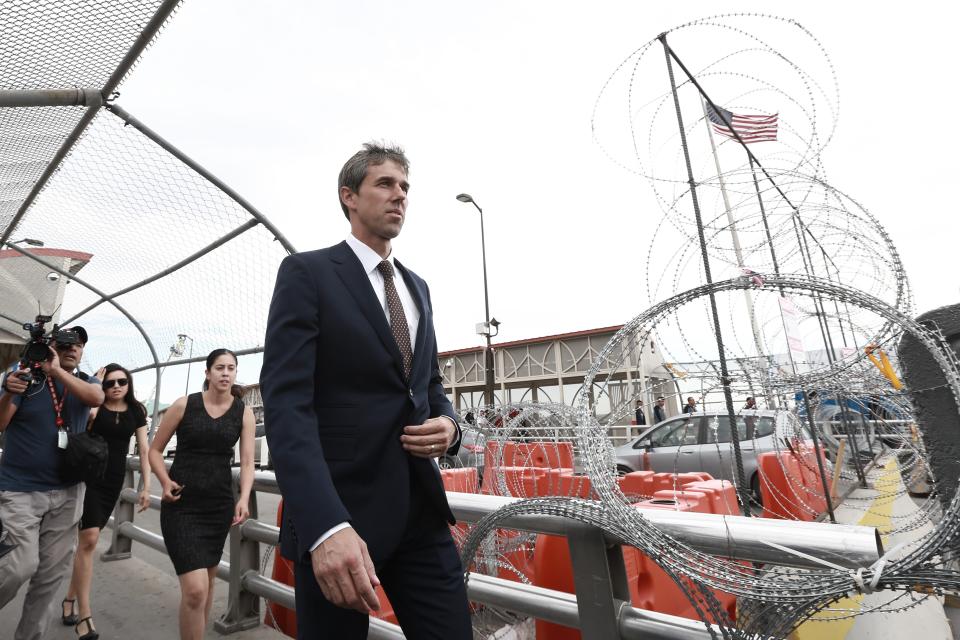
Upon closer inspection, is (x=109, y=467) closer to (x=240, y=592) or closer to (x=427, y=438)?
(x=240, y=592)

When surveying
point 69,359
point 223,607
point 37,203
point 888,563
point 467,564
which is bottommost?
point 223,607

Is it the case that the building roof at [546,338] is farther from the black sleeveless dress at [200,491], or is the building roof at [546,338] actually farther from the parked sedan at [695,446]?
the black sleeveless dress at [200,491]

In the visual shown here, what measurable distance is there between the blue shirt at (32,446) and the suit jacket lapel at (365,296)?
293cm

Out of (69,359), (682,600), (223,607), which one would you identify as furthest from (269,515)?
(682,600)

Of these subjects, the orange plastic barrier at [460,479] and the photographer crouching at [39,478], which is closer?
the photographer crouching at [39,478]

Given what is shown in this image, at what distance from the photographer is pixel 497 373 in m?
26.5

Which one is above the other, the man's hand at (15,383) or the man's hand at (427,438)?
the man's hand at (15,383)

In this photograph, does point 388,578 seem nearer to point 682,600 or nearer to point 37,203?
point 682,600

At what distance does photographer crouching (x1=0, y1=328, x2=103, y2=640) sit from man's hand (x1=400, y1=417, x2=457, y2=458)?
2849mm

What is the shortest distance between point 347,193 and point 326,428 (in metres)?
0.76

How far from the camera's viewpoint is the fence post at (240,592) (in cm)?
324

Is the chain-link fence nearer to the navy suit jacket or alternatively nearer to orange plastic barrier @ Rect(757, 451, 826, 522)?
the navy suit jacket

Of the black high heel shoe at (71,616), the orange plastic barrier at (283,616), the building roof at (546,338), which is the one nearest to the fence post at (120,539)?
the black high heel shoe at (71,616)

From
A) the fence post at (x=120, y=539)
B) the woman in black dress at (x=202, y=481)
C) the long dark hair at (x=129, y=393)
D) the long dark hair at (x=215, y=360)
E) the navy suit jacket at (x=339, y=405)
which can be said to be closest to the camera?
the navy suit jacket at (x=339, y=405)
